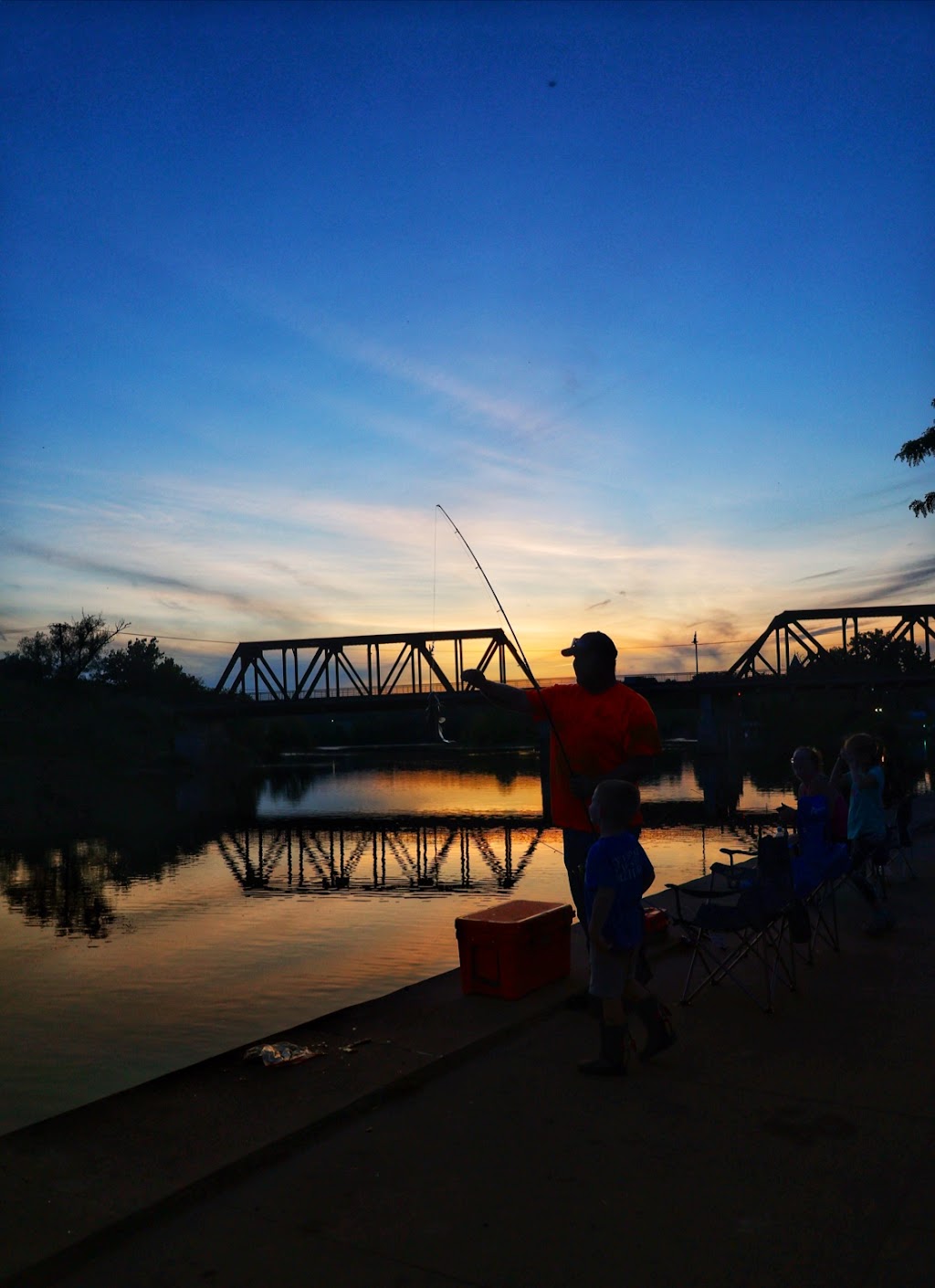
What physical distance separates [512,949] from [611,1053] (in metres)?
1.27

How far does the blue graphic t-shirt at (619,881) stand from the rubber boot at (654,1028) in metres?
0.31

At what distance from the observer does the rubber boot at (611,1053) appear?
184 inches

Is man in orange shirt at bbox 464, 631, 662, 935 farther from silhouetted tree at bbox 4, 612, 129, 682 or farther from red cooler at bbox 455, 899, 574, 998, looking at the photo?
silhouetted tree at bbox 4, 612, 129, 682

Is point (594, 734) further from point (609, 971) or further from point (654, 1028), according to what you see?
point (654, 1028)

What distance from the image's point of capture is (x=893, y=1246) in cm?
317

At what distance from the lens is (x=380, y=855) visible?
25219 millimetres

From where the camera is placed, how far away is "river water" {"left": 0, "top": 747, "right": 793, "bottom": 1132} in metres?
8.92

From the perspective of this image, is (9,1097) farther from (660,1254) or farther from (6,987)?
(660,1254)

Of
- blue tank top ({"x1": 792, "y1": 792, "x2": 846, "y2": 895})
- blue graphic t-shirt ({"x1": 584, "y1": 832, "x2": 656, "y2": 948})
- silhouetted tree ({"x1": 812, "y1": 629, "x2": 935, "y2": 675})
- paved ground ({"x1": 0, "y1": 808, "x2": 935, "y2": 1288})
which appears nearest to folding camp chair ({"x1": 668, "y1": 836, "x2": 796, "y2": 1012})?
blue tank top ({"x1": 792, "y1": 792, "x2": 846, "y2": 895})

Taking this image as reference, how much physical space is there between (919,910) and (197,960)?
831 cm

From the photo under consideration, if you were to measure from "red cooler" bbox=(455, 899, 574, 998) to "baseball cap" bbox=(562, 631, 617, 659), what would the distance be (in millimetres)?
1538

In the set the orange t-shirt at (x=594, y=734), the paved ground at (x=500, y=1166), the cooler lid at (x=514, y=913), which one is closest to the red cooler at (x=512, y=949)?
the cooler lid at (x=514, y=913)

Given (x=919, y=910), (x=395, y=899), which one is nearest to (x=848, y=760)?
(x=919, y=910)

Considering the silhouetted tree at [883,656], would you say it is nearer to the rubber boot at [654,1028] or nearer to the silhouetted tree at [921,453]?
the silhouetted tree at [921,453]
